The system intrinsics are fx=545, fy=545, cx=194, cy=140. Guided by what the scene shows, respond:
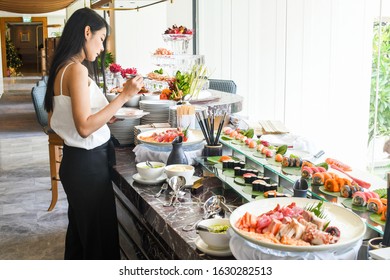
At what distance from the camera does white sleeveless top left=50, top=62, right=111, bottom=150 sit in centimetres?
221

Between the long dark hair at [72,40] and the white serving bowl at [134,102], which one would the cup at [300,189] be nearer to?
the long dark hair at [72,40]

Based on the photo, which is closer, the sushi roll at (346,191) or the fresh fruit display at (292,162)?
the sushi roll at (346,191)

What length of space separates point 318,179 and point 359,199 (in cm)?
20

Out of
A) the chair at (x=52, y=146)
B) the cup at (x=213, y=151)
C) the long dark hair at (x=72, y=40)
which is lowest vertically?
the chair at (x=52, y=146)

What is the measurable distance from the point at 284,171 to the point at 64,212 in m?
2.53

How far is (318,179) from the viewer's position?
1.82 m

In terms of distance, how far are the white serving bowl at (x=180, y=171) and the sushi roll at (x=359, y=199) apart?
2.10 feet

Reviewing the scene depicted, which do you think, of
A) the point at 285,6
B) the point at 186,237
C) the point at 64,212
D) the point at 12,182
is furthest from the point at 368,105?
the point at 12,182

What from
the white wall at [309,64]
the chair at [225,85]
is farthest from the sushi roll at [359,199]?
the chair at [225,85]

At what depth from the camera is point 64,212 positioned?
162 inches

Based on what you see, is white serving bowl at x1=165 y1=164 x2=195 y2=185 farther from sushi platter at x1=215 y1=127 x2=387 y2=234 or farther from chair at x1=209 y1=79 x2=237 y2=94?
chair at x1=209 y1=79 x2=237 y2=94

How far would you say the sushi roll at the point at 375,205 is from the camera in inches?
61.6

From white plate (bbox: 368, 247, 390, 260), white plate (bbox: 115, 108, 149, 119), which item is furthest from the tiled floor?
white plate (bbox: 368, 247, 390, 260)

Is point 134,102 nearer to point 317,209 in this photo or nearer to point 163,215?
point 163,215
